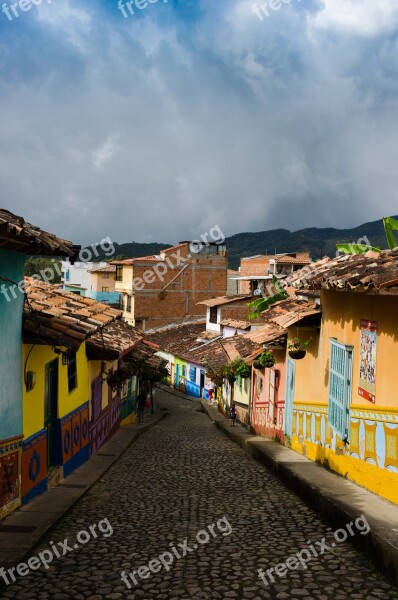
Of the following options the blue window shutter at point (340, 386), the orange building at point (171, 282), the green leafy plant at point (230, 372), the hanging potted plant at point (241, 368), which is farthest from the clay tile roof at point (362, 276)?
the orange building at point (171, 282)

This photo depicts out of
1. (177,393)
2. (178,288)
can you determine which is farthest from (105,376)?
(178,288)

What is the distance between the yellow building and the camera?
767 cm

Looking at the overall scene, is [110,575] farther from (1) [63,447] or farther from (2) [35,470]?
(1) [63,447]

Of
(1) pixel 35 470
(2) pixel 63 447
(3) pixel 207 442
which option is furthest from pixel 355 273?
(3) pixel 207 442

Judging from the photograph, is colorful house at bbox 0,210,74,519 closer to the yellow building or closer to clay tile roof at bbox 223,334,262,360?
the yellow building

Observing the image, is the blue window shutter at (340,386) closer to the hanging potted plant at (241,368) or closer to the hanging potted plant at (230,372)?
the hanging potted plant at (241,368)

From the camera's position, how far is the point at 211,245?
56.8 meters

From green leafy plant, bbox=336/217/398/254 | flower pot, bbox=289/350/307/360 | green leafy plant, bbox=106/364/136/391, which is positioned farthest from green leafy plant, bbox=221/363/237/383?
green leafy plant, bbox=336/217/398/254

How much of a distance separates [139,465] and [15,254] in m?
6.70
